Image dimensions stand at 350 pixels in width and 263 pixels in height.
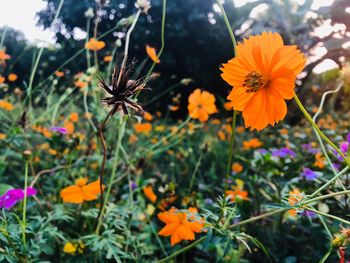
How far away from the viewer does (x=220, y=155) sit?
93.0 inches

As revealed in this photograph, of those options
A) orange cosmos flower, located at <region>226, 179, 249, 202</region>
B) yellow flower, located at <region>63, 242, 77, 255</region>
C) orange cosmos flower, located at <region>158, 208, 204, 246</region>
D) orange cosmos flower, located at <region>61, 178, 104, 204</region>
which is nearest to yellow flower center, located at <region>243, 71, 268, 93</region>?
orange cosmos flower, located at <region>226, 179, 249, 202</region>

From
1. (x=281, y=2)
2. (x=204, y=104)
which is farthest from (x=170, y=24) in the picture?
(x=204, y=104)

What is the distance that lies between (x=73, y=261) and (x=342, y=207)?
751 mm

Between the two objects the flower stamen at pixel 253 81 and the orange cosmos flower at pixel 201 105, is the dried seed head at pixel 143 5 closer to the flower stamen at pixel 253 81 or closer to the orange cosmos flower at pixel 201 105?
the orange cosmos flower at pixel 201 105

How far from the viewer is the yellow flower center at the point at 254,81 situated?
0.57 meters

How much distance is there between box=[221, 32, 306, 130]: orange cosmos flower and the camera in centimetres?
53

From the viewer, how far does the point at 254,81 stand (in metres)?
0.57

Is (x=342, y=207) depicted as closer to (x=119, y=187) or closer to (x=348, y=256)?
(x=348, y=256)

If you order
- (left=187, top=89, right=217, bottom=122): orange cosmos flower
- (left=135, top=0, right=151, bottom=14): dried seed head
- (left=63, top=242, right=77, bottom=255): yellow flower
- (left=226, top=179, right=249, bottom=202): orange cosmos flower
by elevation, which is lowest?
(left=63, top=242, right=77, bottom=255): yellow flower

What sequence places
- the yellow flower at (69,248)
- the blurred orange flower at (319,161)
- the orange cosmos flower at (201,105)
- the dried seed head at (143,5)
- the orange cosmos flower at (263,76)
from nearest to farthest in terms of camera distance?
the orange cosmos flower at (263,76)
the yellow flower at (69,248)
the dried seed head at (143,5)
the blurred orange flower at (319,161)
the orange cosmos flower at (201,105)

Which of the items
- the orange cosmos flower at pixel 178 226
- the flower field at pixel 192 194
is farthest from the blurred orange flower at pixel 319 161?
the orange cosmos flower at pixel 178 226

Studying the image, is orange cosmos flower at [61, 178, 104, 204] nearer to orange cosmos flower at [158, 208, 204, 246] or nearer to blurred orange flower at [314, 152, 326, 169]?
orange cosmos flower at [158, 208, 204, 246]

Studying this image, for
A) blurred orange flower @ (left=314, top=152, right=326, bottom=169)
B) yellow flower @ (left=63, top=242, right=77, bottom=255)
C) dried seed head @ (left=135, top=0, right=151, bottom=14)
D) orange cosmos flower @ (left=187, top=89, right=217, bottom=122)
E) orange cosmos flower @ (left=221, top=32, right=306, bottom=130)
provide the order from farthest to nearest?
1. orange cosmos flower @ (left=187, top=89, right=217, bottom=122)
2. blurred orange flower @ (left=314, top=152, right=326, bottom=169)
3. dried seed head @ (left=135, top=0, right=151, bottom=14)
4. yellow flower @ (left=63, top=242, right=77, bottom=255)
5. orange cosmos flower @ (left=221, top=32, right=306, bottom=130)

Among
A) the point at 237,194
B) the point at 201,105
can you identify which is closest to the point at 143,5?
the point at 201,105
